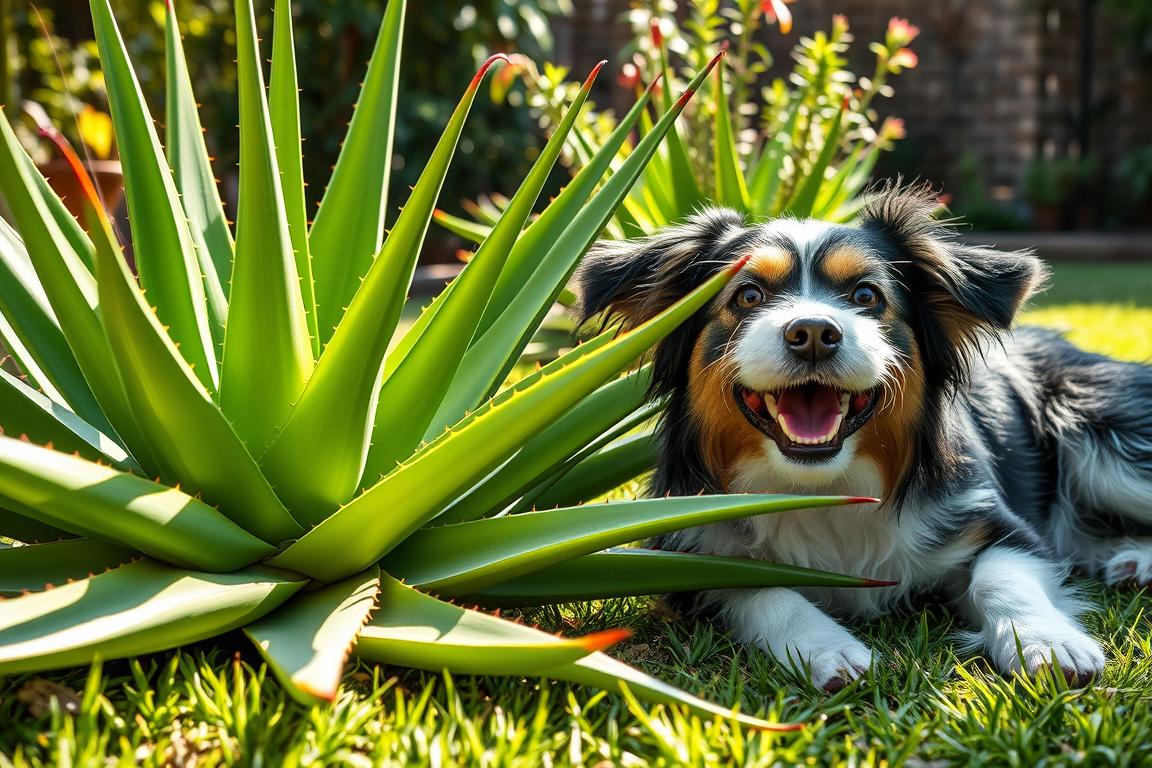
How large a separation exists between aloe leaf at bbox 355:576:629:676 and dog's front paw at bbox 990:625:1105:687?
3.12 feet

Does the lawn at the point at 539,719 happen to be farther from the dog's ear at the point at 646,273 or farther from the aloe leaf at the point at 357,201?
the dog's ear at the point at 646,273

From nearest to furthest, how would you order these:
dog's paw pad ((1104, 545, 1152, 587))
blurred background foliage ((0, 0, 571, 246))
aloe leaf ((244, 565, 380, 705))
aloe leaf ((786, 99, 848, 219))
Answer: aloe leaf ((244, 565, 380, 705))
dog's paw pad ((1104, 545, 1152, 587))
aloe leaf ((786, 99, 848, 219))
blurred background foliage ((0, 0, 571, 246))

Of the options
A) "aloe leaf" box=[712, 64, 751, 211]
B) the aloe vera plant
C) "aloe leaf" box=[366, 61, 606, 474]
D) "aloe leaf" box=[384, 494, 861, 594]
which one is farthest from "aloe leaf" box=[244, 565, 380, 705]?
"aloe leaf" box=[712, 64, 751, 211]

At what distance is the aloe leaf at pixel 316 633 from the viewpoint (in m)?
Result: 1.50

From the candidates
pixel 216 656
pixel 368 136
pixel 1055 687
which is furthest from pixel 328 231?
pixel 1055 687

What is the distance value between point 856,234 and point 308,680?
1.77 metres

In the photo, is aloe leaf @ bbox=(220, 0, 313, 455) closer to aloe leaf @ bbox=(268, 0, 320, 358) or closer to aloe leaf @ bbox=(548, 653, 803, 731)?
aloe leaf @ bbox=(268, 0, 320, 358)

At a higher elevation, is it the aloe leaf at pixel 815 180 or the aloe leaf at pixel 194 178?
the aloe leaf at pixel 194 178

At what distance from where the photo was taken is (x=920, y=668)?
2150 millimetres

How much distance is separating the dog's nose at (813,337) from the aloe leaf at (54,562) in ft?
4.57

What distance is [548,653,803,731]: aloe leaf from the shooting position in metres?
1.63

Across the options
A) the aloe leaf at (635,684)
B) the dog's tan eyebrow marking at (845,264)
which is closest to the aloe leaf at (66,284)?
the aloe leaf at (635,684)

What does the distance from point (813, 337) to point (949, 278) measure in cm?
56

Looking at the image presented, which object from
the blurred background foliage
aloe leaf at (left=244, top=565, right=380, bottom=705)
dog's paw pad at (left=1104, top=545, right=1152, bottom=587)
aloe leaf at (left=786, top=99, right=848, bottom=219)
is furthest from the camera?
the blurred background foliage
